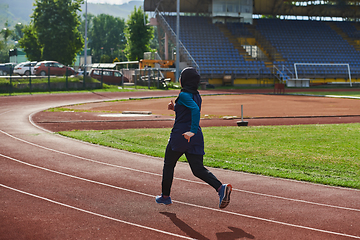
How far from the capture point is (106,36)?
14362cm

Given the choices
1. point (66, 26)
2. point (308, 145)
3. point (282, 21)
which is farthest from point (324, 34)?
point (308, 145)

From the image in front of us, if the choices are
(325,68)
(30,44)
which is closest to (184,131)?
(325,68)

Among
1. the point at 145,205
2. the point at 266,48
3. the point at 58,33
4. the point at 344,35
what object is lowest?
the point at 145,205

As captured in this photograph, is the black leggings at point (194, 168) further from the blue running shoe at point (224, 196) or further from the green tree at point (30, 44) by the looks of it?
the green tree at point (30, 44)

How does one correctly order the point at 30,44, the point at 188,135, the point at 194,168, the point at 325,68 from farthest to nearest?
the point at 30,44, the point at 325,68, the point at 194,168, the point at 188,135

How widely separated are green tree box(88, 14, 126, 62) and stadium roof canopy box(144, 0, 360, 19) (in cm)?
8378

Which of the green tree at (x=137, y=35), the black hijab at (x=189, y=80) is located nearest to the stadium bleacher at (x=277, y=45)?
the green tree at (x=137, y=35)

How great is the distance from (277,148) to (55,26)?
52628 millimetres

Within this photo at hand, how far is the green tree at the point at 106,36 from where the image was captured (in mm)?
139375

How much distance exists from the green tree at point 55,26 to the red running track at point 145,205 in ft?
169

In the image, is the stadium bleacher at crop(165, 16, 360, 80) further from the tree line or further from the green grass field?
the green grass field

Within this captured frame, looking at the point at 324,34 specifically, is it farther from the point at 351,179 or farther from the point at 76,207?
the point at 76,207

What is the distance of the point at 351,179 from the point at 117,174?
452 centimetres

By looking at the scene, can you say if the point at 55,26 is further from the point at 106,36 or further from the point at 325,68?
the point at 106,36
